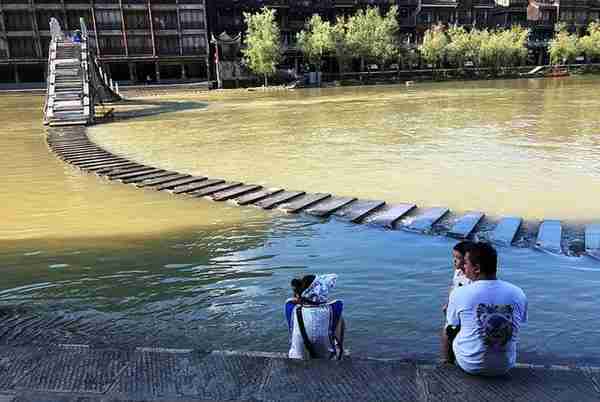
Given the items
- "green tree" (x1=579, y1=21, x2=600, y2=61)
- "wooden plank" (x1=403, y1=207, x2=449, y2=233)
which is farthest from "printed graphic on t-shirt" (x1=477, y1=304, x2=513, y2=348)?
"green tree" (x1=579, y1=21, x2=600, y2=61)

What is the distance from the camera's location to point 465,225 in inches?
431

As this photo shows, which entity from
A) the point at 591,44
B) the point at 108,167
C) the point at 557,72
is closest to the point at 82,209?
the point at 108,167

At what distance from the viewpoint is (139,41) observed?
72812mm

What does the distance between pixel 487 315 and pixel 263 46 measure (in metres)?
67.2

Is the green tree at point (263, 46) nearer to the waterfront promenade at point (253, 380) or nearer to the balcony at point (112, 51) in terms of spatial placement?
the balcony at point (112, 51)

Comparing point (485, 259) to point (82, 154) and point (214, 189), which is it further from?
point (82, 154)

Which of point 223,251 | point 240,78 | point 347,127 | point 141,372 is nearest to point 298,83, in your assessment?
point 240,78

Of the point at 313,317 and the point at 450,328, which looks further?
the point at 313,317

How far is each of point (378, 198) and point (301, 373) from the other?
32.3ft

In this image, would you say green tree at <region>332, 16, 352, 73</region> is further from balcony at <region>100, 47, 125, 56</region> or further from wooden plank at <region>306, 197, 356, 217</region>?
wooden plank at <region>306, 197, 356, 217</region>

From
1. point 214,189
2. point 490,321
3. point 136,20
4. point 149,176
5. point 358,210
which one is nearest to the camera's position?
point 490,321

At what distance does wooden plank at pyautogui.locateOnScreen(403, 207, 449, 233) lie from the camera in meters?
11.0

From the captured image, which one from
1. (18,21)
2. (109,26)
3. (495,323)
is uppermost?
(18,21)

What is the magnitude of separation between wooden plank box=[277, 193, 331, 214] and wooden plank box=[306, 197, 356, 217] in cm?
19
